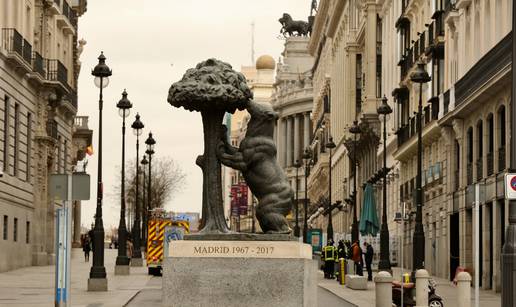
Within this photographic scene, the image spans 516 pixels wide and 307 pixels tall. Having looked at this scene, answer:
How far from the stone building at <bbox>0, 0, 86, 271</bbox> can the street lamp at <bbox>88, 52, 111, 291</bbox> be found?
1231 cm

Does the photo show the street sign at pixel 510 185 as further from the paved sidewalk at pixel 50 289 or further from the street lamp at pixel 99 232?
the street lamp at pixel 99 232

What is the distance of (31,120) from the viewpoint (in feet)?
200

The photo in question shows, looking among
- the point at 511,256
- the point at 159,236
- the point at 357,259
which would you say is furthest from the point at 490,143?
the point at 511,256

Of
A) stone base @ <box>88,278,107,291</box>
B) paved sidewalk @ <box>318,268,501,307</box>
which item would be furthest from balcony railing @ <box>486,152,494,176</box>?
stone base @ <box>88,278,107,291</box>

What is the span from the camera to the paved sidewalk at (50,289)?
107 ft

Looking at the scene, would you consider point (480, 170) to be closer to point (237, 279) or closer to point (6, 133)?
point (6, 133)

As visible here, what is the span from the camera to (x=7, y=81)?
53875 mm

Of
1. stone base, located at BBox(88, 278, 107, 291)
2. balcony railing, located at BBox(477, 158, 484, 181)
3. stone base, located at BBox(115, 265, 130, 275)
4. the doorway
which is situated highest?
balcony railing, located at BBox(477, 158, 484, 181)

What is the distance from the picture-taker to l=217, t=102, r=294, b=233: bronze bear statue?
2247 cm

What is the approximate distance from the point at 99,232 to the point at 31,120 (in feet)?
75.3

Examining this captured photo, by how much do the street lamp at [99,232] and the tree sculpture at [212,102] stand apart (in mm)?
15998

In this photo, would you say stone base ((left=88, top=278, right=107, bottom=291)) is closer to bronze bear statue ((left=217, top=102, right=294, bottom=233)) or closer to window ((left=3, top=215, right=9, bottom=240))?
window ((left=3, top=215, right=9, bottom=240))

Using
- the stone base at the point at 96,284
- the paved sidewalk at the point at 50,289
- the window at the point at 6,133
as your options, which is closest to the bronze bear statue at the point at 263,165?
the paved sidewalk at the point at 50,289

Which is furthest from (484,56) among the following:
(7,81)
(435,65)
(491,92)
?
(7,81)
